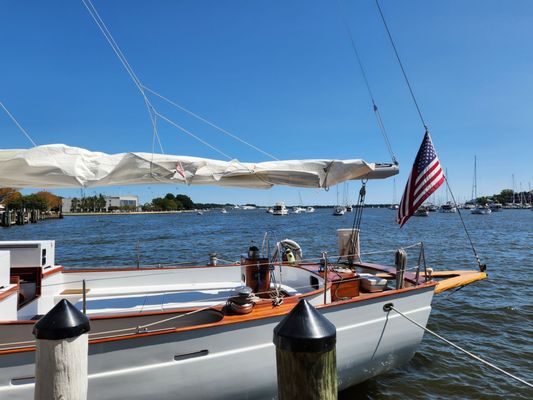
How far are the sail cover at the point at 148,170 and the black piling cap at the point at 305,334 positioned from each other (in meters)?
4.14

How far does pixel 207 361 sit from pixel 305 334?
278cm

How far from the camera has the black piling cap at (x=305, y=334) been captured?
229cm

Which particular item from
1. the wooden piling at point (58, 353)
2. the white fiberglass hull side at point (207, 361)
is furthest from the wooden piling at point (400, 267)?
the wooden piling at point (58, 353)

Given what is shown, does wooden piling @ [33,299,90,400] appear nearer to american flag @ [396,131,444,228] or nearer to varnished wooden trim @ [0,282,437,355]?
varnished wooden trim @ [0,282,437,355]

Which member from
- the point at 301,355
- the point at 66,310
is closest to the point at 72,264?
the point at 66,310

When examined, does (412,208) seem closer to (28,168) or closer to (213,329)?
(213,329)

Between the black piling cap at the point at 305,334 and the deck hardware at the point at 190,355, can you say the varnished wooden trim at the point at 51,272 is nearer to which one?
the deck hardware at the point at 190,355

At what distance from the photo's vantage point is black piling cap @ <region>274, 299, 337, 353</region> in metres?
2.29

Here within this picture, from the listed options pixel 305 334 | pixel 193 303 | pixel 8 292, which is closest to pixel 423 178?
pixel 193 303

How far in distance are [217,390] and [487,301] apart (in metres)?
10.1

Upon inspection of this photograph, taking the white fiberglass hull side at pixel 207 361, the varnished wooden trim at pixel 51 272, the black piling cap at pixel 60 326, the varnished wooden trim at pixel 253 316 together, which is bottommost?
the white fiberglass hull side at pixel 207 361

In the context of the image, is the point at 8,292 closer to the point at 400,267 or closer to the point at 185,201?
the point at 400,267

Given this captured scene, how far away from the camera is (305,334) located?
2305mm

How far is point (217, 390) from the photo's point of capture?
4738 millimetres
